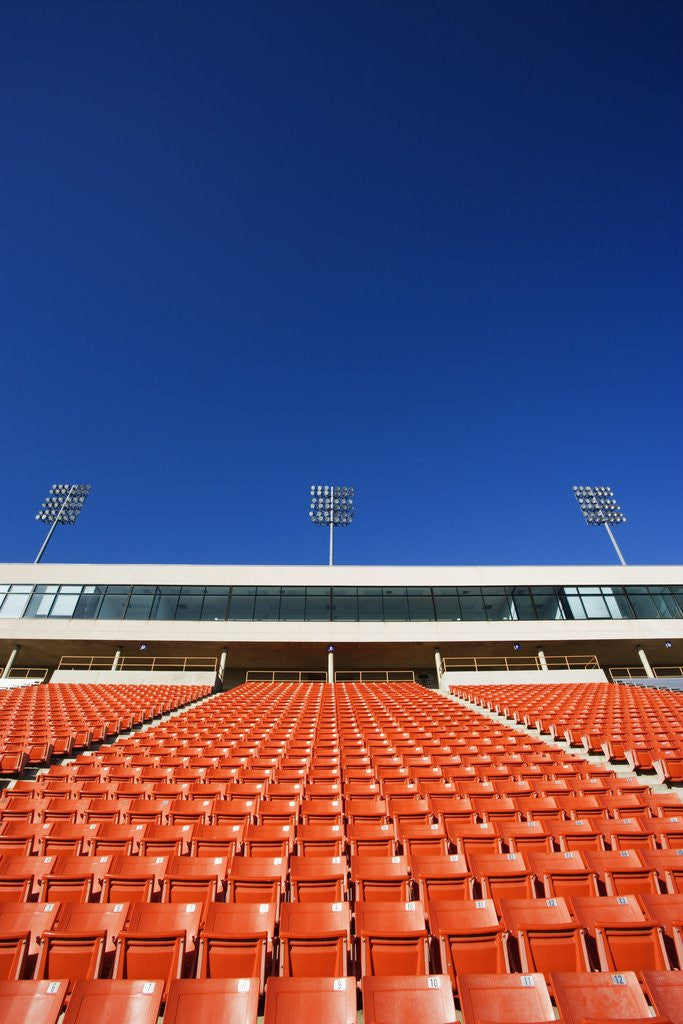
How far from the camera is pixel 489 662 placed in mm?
24812

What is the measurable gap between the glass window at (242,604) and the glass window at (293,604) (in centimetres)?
174

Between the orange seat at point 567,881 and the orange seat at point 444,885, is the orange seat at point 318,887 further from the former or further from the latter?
the orange seat at point 567,881

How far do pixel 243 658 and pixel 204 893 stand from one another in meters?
21.8

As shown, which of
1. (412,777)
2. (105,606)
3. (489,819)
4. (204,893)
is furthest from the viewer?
(105,606)

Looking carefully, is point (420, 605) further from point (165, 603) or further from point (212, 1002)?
point (212, 1002)

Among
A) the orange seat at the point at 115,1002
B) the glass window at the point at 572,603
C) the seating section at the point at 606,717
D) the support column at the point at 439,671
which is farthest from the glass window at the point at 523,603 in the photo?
the orange seat at the point at 115,1002

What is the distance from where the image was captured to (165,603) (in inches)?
968

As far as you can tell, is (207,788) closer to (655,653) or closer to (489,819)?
(489,819)

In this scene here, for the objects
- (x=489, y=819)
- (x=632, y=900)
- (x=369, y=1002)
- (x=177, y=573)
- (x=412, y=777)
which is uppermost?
(x=177, y=573)

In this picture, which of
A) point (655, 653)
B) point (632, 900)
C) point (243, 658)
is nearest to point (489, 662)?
point (655, 653)

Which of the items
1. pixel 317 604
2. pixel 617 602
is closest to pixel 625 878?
pixel 317 604

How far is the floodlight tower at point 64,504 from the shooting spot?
33.0m

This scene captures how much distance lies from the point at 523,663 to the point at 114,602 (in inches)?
920

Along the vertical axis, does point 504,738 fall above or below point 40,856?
above
